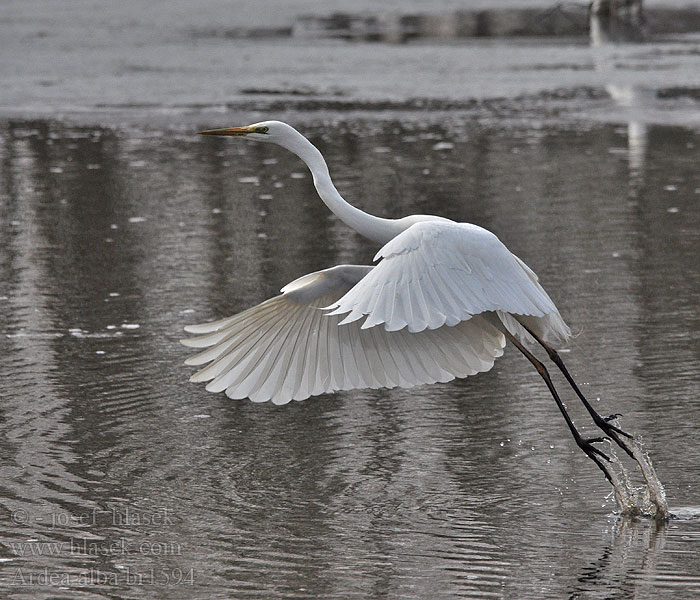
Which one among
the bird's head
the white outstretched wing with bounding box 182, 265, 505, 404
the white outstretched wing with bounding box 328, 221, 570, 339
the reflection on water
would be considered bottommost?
the reflection on water

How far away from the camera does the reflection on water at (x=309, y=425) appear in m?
5.62

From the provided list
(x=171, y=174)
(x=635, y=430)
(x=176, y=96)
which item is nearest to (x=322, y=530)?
(x=635, y=430)

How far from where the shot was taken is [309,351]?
21.8 ft

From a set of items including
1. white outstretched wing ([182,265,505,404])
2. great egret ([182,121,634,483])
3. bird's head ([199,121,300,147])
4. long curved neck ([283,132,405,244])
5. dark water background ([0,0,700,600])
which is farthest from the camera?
bird's head ([199,121,300,147])

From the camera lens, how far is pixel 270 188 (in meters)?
15.4

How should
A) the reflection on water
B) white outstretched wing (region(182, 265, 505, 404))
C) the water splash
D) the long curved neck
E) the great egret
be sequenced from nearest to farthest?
the reflection on water < the great egret < the water splash < white outstretched wing (region(182, 265, 505, 404)) < the long curved neck

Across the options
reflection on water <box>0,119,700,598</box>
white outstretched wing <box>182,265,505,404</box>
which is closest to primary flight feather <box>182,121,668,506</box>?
white outstretched wing <box>182,265,505,404</box>

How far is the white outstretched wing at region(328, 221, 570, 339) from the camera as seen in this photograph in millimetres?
5625

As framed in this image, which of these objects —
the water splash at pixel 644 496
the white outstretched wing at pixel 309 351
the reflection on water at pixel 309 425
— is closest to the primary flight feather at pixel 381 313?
the white outstretched wing at pixel 309 351

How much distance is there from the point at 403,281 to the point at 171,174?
432 inches

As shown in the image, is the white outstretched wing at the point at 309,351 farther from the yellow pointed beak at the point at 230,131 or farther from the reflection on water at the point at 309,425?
the yellow pointed beak at the point at 230,131

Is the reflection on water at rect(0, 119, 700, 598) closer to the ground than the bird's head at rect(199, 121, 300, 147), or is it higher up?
closer to the ground

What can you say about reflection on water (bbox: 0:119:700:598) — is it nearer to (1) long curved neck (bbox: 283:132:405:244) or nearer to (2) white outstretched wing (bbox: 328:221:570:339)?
(2) white outstretched wing (bbox: 328:221:570:339)

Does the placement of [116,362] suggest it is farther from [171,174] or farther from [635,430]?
[171,174]
